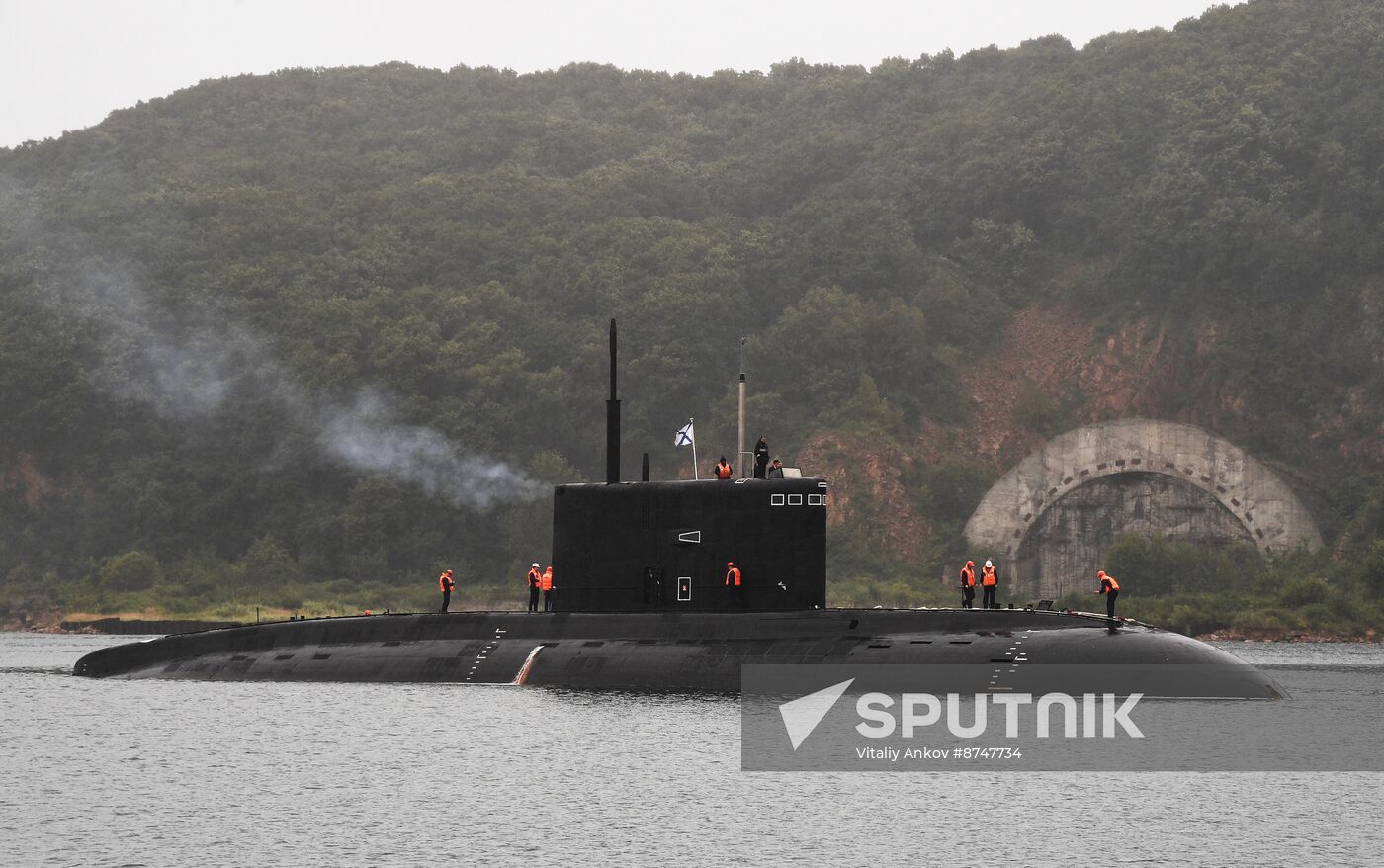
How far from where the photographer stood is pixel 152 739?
99.8 ft

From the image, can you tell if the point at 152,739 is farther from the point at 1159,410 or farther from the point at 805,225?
the point at 805,225

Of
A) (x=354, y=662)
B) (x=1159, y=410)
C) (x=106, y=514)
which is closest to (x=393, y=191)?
(x=106, y=514)

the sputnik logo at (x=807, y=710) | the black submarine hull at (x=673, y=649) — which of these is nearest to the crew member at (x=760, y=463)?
the black submarine hull at (x=673, y=649)

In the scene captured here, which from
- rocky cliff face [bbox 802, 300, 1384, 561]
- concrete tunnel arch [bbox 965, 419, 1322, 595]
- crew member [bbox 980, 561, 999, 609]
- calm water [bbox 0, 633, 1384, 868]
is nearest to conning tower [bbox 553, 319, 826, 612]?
calm water [bbox 0, 633, 1384, 868]

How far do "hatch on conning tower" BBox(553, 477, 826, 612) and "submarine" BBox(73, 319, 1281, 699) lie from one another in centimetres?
2

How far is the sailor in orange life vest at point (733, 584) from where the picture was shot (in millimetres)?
32469

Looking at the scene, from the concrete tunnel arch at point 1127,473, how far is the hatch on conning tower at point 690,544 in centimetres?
4590

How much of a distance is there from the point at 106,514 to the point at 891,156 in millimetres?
47806

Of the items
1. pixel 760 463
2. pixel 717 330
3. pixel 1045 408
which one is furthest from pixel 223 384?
pixel 760 463

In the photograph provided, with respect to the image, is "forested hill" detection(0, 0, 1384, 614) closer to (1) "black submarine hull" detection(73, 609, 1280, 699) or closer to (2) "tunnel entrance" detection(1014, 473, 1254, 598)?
(2) "tunnel entrance" detection(1014, 473, 1254, 598)

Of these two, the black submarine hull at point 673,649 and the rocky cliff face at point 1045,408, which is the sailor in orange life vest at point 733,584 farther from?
the rocky cliff face at point 1045,408

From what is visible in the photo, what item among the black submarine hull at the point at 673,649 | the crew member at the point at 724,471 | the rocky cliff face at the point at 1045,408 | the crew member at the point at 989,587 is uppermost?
the rocky cliff face at the point at 1045,408

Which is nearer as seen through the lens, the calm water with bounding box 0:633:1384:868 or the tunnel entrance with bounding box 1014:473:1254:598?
the calm water with bounding box 0:633:1384:868

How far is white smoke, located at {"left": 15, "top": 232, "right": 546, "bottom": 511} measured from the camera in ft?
286
